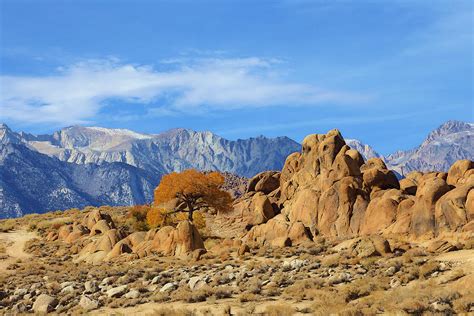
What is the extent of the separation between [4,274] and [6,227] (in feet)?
125

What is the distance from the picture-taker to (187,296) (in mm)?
32031

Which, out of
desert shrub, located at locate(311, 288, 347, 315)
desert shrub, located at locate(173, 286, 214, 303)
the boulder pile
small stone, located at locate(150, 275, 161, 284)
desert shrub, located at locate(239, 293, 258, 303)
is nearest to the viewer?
desert shrub, located at locate(311, 288, 347, 315)

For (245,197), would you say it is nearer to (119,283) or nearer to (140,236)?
(140,236)

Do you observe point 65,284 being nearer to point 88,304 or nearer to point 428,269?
point 88,304

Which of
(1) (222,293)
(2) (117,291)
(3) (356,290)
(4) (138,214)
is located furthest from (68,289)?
(4) (138,214)

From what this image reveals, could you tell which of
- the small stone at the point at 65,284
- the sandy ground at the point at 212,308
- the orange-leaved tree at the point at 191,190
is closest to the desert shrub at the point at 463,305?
the sandy ground at the point at 212,308

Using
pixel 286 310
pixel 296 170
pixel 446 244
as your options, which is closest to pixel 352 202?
pixel 446 244

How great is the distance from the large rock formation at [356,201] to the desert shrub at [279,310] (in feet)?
73.3

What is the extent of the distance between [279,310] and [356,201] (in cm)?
3202

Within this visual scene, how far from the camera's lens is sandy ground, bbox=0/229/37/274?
63.1 metres

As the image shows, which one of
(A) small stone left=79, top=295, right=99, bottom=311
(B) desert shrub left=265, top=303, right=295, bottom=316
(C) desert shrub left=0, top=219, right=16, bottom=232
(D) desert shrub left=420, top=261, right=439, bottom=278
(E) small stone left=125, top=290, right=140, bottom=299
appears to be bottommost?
(A) small stone left=79, top=295, right=99, bottom=311

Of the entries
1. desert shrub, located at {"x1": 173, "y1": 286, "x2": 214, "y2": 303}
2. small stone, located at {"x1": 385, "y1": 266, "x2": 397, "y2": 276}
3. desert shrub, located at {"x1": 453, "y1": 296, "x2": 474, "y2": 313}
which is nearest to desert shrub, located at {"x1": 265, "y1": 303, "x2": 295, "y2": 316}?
desert shrub, located at {"x1": 173, "y1": 286, "x2": 214, "y2": 303}

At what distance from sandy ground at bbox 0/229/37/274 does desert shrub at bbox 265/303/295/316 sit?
3930 cm

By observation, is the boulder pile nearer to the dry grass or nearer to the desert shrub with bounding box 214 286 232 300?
the desert shrub with bounding box 214 286 232 300
